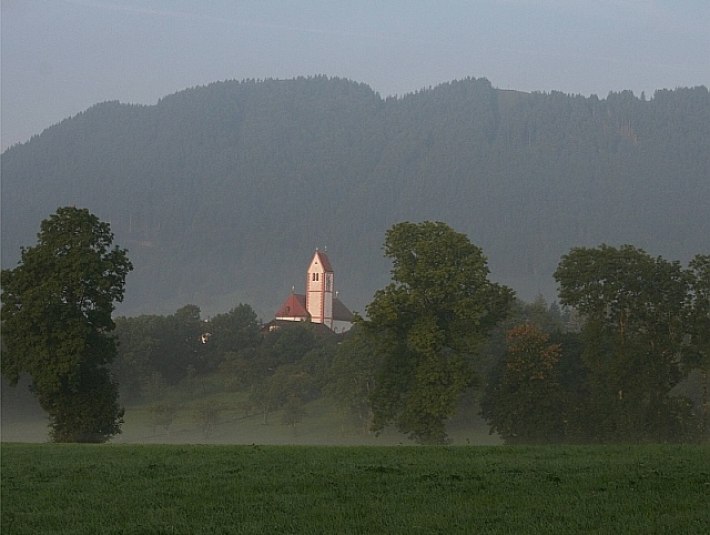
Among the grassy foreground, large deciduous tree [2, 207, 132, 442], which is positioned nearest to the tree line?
large deciduous tree [2, 207, 132, 442]

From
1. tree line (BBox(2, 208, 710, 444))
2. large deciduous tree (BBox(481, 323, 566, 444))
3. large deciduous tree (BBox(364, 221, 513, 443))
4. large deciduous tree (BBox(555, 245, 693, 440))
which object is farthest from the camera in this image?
large deciduous tree (BBox(481, 323, 566, 444))

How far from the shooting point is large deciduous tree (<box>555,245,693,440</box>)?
65188 millimetres

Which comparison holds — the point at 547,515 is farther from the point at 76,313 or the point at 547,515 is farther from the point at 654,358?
the point at 654,358

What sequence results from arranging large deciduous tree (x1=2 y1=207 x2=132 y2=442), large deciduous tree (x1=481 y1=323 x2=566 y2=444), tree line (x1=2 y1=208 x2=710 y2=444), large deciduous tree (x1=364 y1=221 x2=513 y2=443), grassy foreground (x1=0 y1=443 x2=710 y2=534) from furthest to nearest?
large deciduous tree (x1=481 y1=323 x2=566 y2=444)
large deciduous tree (x1=364 y1=221 x2=513 y2=443)
tree line (x1=2 y1=208 x2=710 y2=444)
large deciduous tree (x1=2 y1=207 x2=132 y2=442)
grassy foreground (x1=0 y1=443 x2=710 y2=534)

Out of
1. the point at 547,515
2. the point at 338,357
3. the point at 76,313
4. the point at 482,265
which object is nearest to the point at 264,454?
the point at 547,515

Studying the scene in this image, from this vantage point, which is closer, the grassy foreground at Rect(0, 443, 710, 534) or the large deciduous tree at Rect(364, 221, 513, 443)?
the grassy foreground at Rect(0, 443, 710, 534)

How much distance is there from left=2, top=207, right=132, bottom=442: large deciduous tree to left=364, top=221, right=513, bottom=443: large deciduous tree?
16770 millimetres

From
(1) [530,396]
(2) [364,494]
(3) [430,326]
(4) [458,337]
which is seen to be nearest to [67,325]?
(3) [430,326]

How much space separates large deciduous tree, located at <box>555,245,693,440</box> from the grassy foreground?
35570 mm

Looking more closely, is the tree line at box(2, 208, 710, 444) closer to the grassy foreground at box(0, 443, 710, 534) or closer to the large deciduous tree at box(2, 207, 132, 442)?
the large deciduous tree at box(2, 207, 132, 442)

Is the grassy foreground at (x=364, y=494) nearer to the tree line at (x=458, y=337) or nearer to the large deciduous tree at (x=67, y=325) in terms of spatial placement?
the large deciduous tree at (x=67, y=325)

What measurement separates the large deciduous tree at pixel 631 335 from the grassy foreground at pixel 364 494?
A: 35570 millimetres

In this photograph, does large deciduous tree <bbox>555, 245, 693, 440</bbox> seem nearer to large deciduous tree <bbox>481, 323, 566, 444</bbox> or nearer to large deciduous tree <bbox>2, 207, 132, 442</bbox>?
large deciduous tree <bbox>481, 323, 566, 444</bbox>

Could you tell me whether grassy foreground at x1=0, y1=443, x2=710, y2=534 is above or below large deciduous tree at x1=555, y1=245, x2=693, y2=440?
below
